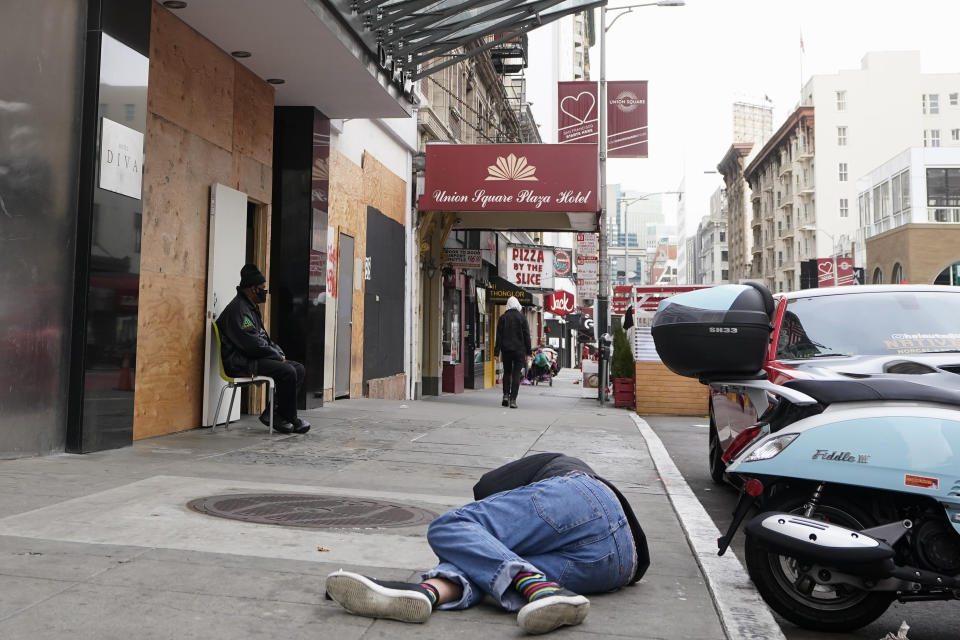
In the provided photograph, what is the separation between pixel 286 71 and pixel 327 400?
4.76 metres

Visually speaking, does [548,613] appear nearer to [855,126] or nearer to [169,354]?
[169,354]

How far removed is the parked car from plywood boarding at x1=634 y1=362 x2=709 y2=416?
10.5 m

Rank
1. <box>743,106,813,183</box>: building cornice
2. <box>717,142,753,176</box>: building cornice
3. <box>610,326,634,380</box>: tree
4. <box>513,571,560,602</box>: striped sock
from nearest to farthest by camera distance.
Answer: <box>513,571,560,602</box>: striped sock → <box>610,326,634,380</box>: tree → <box>743,106,813,183</box>: building cornice → <box>717,142,753,176</box>: building cornice

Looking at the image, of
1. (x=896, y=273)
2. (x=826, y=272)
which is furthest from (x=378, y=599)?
(x=826, y=272)

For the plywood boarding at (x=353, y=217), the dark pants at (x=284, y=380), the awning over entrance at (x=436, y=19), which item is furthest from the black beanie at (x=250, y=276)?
the plywood boarding at (x=353, y=217)

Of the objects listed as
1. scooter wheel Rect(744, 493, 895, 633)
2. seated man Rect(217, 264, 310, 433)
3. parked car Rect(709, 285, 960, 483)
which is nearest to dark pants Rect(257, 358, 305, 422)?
seated man Rect(217, 264, 310, 433)

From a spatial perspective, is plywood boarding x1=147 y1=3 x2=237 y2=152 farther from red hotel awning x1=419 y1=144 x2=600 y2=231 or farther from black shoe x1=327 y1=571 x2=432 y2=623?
black shoe x1=327 y1=571 x2=432 y2=623

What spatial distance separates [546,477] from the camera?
12.5ft

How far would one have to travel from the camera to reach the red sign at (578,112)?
73.2ft

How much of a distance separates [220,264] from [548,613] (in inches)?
289

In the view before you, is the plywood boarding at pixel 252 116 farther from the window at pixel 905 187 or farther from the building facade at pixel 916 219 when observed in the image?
the window at pixel 905 187

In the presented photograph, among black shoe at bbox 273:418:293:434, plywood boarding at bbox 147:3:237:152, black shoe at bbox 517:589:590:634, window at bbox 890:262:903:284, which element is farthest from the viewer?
window at bbox 890:262:903:284

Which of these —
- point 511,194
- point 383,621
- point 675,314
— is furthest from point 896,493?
point 511,194

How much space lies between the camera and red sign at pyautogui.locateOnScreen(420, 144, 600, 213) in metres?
15.7
